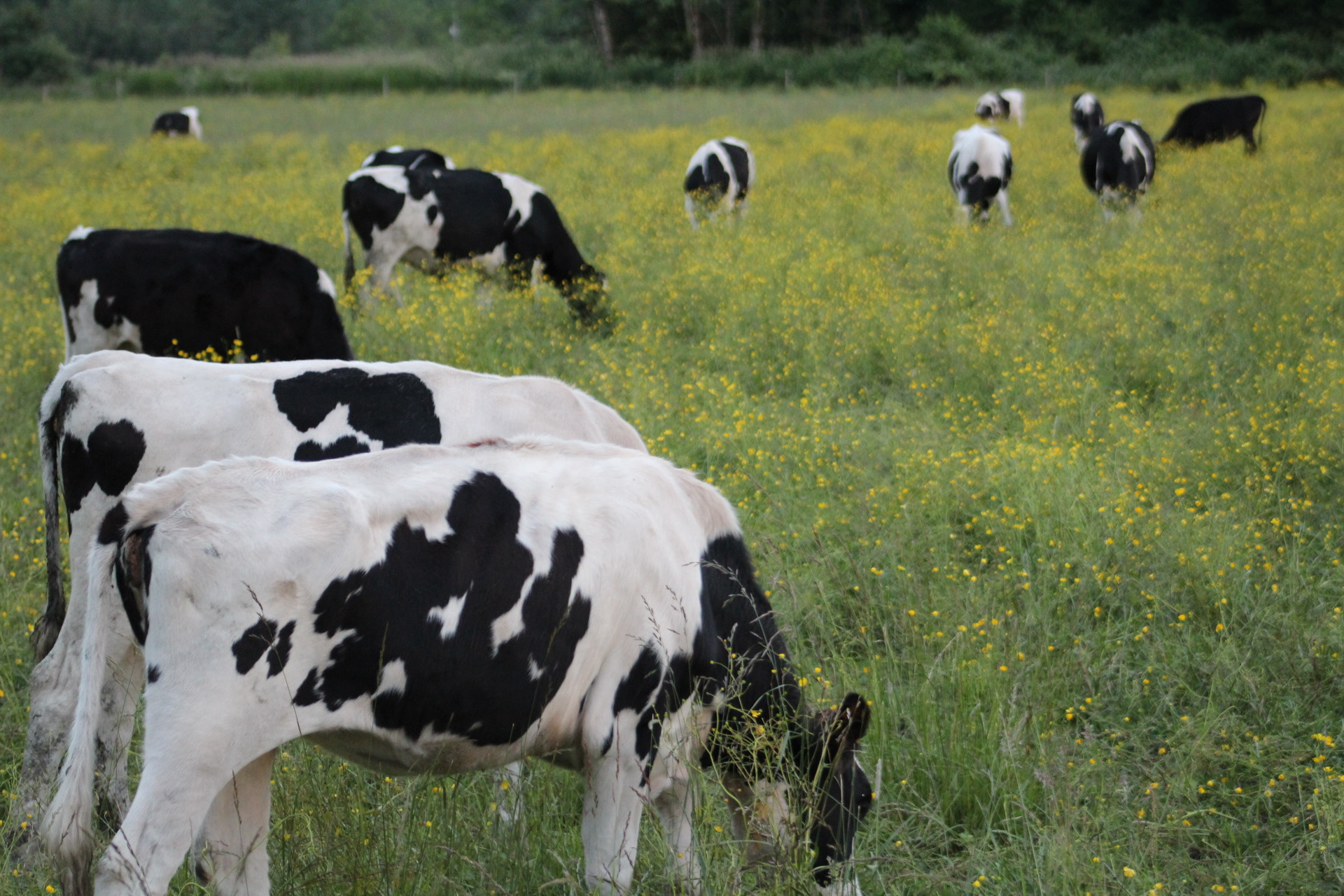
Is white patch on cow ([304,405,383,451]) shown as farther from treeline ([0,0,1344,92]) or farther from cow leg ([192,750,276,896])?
treeline ([0,0,1344,92])

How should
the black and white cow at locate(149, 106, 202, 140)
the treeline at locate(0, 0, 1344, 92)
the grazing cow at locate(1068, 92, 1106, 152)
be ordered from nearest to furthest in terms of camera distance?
the grazing cow at locate(1068, 92, 1106, 152)
the black and white cow at locate(149, 106, 202, 140)
the treeline at locate(0, 0, 1344, 92)

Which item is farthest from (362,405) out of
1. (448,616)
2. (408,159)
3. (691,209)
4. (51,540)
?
(408,159)

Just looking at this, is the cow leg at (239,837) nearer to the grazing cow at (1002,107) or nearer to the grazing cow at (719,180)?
the grazing cow at (719,180)

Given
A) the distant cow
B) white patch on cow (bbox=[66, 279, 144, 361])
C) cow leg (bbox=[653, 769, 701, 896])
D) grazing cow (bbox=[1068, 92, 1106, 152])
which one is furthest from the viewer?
grazing cow (bbox=[1068, 92, 1106, 152])

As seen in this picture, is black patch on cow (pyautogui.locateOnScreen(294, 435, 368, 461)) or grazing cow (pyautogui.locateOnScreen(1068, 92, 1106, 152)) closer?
black patch on cow (pyautogui.locateOnScreen(294, 435, 368, 461))

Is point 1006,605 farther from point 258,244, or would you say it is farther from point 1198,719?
point 258,244

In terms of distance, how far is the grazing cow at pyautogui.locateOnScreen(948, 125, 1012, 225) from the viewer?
13398 millimetres

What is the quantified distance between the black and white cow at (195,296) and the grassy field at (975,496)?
97 cm

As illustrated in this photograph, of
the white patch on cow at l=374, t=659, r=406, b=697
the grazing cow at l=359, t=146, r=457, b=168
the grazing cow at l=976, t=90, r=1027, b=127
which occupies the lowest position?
the white patch on cow at l=374, t=659, r=406, b=697

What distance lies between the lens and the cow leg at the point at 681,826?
9.36 feet

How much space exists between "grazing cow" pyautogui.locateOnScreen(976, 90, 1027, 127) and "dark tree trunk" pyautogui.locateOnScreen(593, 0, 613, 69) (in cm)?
2381

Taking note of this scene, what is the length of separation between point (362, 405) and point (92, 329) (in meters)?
3.63

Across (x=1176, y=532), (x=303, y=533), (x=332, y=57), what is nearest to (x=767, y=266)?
(x=1176, y=532)

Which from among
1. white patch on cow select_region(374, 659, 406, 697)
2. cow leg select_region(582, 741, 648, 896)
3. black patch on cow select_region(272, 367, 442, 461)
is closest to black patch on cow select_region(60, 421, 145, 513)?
black patch on cow select_region(272, 367, 442, 461)
